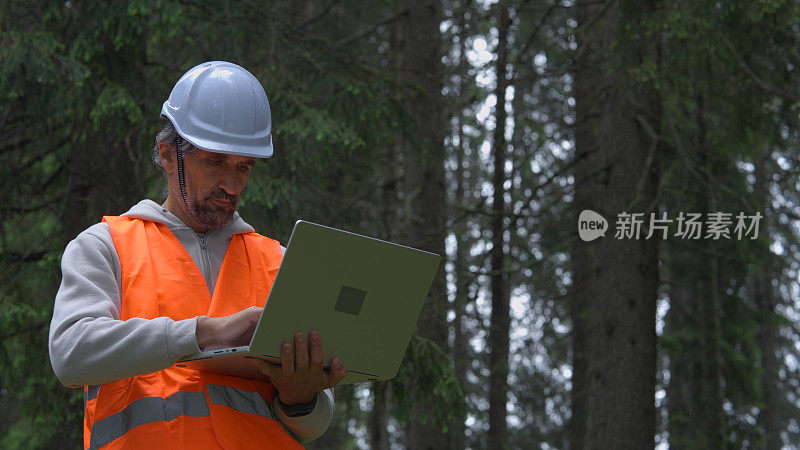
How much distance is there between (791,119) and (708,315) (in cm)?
494

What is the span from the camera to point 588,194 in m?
8.75

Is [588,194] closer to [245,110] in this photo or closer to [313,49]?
[313,49]

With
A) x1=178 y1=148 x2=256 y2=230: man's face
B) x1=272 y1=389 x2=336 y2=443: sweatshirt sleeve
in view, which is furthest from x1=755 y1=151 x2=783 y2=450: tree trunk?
x1=178 y1=148 x2=256 y2=230: man's face

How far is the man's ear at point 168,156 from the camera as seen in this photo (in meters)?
2.87

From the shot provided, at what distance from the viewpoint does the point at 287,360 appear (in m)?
2.48

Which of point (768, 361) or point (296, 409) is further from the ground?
point (296, 409)

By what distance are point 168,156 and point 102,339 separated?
2.34 ft

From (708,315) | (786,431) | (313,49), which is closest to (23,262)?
(313,49)

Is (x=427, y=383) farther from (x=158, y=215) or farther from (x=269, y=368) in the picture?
(x=269, y=368)

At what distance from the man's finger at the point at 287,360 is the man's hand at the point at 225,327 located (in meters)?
0.10

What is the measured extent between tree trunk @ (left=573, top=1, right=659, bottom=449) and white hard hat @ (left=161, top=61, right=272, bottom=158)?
5.11 metres

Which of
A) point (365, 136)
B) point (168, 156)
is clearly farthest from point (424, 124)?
point (168, 156)

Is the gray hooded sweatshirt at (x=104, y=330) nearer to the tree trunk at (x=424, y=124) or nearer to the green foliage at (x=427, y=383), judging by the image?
the green foliage at (x=427, y=383)

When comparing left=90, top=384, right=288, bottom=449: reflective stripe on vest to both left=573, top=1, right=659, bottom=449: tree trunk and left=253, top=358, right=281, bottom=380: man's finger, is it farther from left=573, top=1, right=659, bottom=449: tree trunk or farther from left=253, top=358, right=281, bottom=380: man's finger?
Answer: left=573, top=1, right=659, bottom=449: tree trunk
